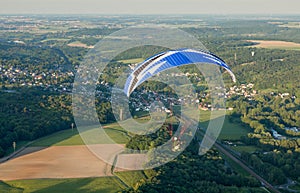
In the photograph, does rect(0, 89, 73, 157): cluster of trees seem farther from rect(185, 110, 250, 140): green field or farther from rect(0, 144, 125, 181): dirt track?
rect(185, 110, 250, 140): green field

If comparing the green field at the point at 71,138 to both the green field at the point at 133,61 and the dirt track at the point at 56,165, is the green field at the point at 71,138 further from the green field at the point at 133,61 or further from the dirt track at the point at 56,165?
the green field at the point at 133,61

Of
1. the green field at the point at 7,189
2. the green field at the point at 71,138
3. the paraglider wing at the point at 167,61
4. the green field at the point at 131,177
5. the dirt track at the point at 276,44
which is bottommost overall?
the green field at the point at 71,138

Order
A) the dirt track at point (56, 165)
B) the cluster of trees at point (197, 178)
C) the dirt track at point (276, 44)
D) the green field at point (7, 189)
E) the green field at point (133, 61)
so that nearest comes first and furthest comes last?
the cluster of trees at point (197, 178)
the green field at point (7, 189)
the dirt track at point (56, 165)
the green field at point (133, 61)
the dirt track at point (276, 44)

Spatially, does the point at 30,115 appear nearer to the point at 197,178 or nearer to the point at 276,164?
the point at 197,178

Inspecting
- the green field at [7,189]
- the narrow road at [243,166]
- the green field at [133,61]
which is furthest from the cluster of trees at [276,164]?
the green field at [133,61]

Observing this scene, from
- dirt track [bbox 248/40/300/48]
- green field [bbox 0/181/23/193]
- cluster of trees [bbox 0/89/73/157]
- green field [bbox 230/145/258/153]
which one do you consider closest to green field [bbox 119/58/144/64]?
dirt track [bbox 248/40/300/48]

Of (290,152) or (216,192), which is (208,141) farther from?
(216,192)
